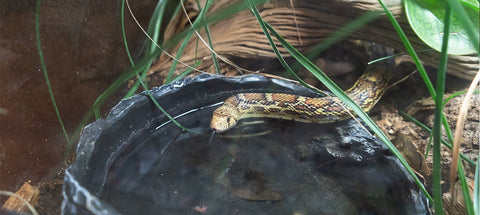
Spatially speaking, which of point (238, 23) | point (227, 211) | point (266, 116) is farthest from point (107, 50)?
point (227, 211)

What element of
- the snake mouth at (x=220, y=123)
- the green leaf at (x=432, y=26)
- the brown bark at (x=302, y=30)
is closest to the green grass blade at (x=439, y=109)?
the green leaf at (x=432, y=26)

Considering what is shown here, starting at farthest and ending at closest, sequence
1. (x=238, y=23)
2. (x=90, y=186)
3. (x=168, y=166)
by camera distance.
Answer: (x=238, y=23) → (x=168, y=166) → (x=90, y=186)

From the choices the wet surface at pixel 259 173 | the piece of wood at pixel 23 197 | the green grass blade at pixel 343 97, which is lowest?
the wet surface at pixel 259 173

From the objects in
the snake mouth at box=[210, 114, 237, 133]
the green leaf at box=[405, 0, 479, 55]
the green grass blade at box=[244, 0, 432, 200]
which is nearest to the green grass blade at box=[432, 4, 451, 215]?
the green grass blade at box=[244, 0, 432, 200]

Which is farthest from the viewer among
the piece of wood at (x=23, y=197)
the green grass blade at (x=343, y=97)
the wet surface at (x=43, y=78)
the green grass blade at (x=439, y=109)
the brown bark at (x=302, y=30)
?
the brown bark at (x=302, y=30)

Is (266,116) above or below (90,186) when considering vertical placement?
below

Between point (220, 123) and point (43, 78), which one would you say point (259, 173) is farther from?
point (43, 78)

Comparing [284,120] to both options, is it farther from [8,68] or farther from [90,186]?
[8,68]

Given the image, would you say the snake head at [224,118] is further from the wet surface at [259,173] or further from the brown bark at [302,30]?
the brown bark at [302,30]

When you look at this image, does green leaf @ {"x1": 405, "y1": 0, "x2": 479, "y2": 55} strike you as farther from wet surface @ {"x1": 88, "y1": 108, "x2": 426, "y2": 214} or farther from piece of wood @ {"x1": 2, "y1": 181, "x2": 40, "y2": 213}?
piece of wood @ {"x1": 2, "y1": 181, "x2": 40, "y2": 213}
